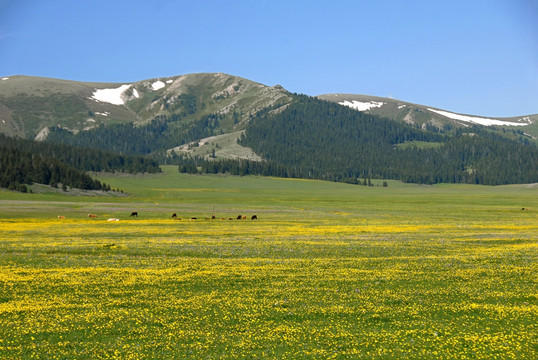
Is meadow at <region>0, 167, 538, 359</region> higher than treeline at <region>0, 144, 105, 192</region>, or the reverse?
treeline at <region>0, 144, 105, 192</region>

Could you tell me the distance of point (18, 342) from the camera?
14.4 meters

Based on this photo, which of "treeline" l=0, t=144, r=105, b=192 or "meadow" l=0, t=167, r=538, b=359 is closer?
"meadow" l=0, t=167, r=538, b=359

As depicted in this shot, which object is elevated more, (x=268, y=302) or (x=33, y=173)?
(x=33, y=173)

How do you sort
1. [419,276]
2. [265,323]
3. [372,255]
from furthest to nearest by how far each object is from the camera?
[372,255] → [419,276] → [265,323]

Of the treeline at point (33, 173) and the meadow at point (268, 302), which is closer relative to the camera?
the meadow at point (268, 302)

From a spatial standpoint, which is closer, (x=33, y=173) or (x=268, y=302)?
(x=268, y=302)

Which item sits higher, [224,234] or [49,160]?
[49,160]

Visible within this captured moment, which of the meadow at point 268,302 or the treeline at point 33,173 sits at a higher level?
the treeline at point 33,173

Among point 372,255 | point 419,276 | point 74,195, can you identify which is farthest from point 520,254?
point 74,195

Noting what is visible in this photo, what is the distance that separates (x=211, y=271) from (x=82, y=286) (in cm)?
700

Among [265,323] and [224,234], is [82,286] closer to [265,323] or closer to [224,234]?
[265,323]

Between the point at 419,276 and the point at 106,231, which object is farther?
the point at 106,231

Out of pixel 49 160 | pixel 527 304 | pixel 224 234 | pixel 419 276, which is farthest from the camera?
pixel 49 160

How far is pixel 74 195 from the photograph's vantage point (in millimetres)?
154625
